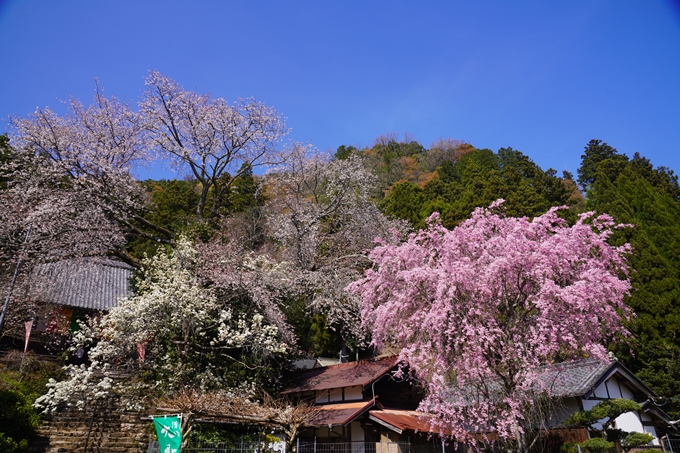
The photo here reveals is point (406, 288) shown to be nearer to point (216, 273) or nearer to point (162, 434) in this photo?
point (162, 434)

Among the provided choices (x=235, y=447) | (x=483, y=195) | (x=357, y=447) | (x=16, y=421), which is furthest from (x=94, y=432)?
(x=483, y=195)

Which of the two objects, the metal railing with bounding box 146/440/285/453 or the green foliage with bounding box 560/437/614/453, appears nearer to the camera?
the green foliage with bounding box 560/437/614/453

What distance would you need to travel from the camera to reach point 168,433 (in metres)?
7.98

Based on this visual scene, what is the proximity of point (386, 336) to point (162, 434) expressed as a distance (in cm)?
580

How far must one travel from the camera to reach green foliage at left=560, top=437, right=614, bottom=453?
9.42 metres

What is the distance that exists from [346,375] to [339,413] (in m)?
1.93

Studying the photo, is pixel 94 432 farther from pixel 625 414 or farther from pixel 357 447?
pixel 625 414

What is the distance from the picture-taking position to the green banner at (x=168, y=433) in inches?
311

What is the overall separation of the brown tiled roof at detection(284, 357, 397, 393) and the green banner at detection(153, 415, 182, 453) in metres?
6.61

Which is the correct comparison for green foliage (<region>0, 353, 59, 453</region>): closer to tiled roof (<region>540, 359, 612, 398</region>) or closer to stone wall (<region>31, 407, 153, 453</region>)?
stone wall (<region>31, 407, 153, 453</region>)

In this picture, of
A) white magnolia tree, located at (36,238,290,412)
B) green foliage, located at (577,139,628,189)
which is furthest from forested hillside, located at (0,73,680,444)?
green foliage, located at (577,139,628,189)

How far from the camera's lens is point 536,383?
28.2ft

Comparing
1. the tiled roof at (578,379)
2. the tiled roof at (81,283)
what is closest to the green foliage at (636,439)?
the tiled roof at (578,379)

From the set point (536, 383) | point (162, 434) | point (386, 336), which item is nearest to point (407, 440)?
point (386, 336)
